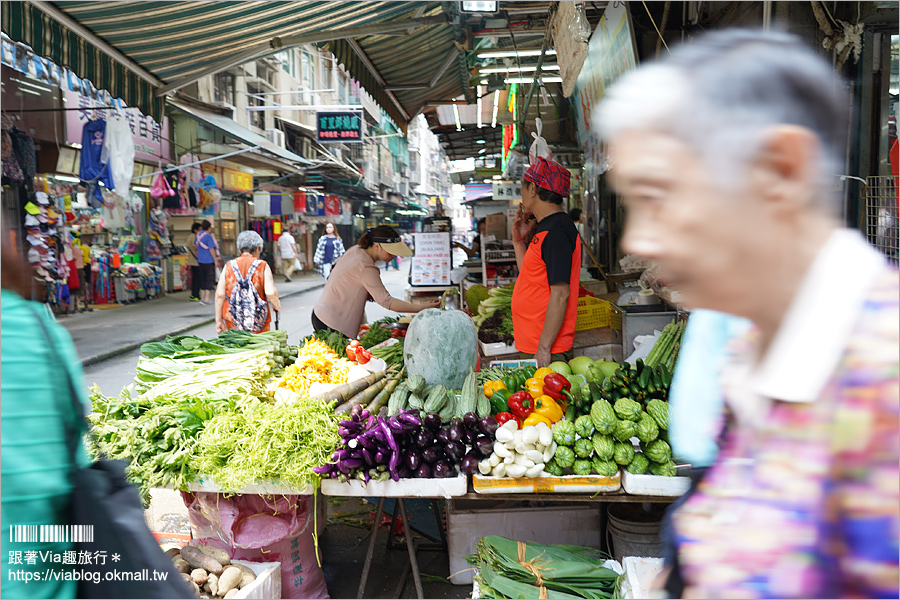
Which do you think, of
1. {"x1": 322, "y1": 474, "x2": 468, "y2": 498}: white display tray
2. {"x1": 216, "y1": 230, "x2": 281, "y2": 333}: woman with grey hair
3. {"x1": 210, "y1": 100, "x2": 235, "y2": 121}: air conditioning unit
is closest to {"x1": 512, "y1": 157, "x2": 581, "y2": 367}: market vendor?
{"x1": 322, "y1": 474, "x2": 468, "y2": 498}: white display tray

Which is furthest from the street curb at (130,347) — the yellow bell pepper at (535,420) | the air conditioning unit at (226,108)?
the air conditioning unit at (226,108)

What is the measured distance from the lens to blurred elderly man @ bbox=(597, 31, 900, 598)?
0.80 meters

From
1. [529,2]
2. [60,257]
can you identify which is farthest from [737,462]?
[60,257]

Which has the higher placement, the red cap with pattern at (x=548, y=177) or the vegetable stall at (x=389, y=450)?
the red cap with pattern at (x=548, y=177)

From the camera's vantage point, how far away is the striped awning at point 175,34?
462 cm

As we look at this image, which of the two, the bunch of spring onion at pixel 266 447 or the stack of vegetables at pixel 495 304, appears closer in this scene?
the bunch of spring onion at pixel 266 447

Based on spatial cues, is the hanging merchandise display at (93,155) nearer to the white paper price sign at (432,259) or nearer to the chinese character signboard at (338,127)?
the white paper price sign at (432,259)

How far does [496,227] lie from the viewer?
42.6 feet

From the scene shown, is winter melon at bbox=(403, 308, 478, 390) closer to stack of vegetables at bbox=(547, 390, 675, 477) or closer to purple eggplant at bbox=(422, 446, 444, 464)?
purple eggplant at bbox=(422, 446, 444, 464)

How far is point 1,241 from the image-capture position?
5.54 feet

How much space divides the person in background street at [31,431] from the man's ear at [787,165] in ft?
5.45

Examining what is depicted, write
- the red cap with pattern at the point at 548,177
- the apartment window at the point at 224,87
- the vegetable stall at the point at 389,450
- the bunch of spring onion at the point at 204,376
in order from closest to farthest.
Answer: the vegetable stall at the point at 389,450 → the bunch of spring onion at the point at 204,376 → the red cap with pattern at the point at 548,177 → the apartment window at the point at 224,87

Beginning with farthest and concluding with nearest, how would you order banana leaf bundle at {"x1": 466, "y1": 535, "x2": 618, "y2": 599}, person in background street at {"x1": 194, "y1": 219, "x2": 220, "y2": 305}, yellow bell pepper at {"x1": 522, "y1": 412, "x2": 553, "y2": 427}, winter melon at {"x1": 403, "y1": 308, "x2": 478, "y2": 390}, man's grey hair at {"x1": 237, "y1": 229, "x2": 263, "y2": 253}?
person in background street at {"x1": 194, "y1": 219, "x2": 220, "y2": 305}, man's grey hair at {"x1": 237, "y1": 229, "x2": 263, "y2": 253}, winter melon at {"x1": 403, "y1": 308, "x2": 478, "y2": 390}, yellow bell pepper at {"x1": 522, "y1": 412, "x2": 553, "y2": 427}, banana leaf bundle at {"x1": 466, "y1": 535, "x2": 618, "y2": 599}

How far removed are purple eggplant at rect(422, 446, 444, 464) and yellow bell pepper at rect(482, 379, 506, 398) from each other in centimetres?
75
